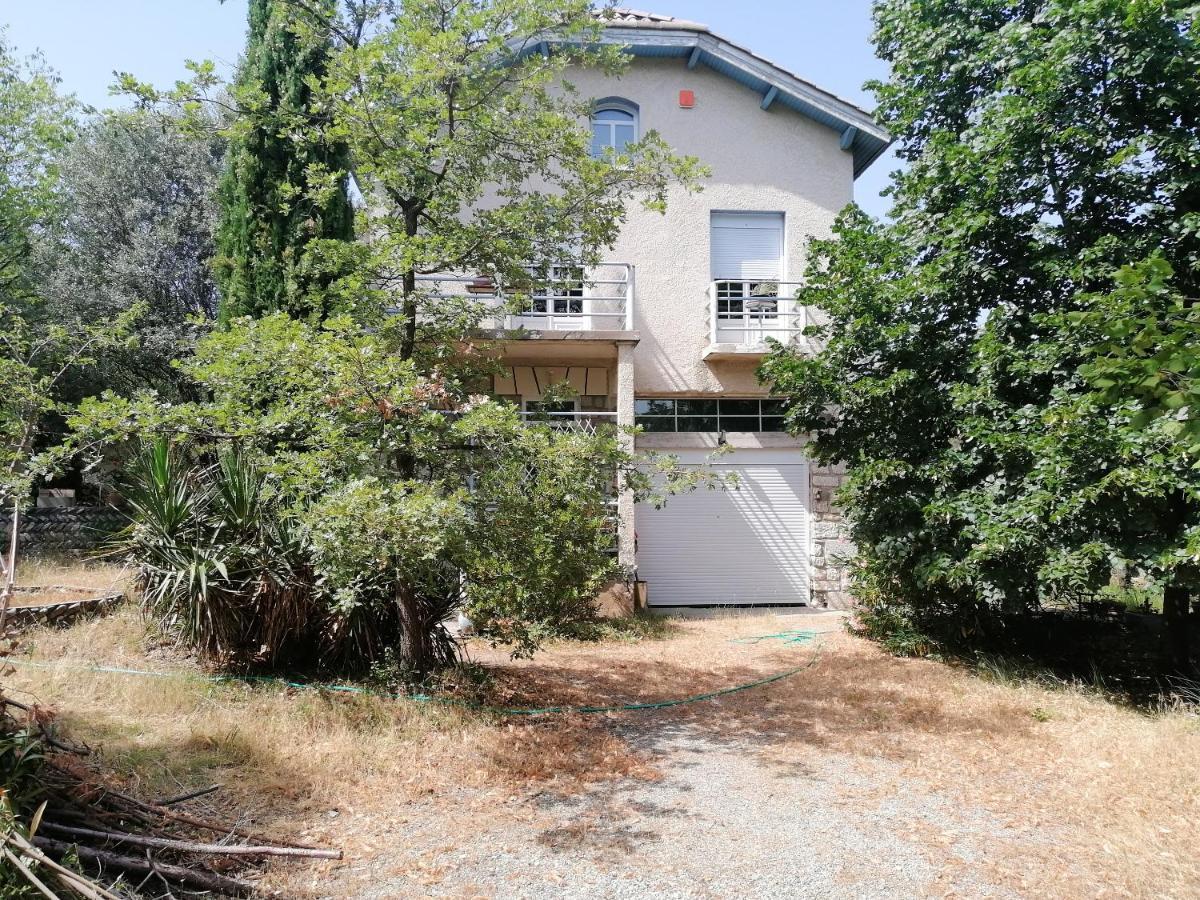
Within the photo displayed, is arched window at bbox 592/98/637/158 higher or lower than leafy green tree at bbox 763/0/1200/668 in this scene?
higher

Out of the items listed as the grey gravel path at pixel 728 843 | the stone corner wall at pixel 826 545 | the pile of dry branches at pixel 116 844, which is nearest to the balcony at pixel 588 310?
the stone corner wall at pixel 826 545

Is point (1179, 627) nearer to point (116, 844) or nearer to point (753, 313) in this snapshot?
point (753, 313)

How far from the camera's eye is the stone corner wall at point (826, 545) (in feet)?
42.8

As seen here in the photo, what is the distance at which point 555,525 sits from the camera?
18.7ft

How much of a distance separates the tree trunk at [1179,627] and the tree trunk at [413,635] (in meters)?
7.26

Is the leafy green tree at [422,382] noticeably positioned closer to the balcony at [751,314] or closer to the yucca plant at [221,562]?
A: the yucca plant at [221,562]

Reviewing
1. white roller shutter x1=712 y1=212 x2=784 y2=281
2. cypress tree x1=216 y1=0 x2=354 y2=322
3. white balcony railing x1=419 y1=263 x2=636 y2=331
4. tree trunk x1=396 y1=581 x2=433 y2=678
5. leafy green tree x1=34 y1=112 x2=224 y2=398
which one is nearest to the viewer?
tree trunk x1=396 y1=581 x2=433 y2=678

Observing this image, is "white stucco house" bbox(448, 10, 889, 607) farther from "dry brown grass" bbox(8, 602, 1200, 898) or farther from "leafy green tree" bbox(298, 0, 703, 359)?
"leafy green tree" bbox(298, 0, 703, 359)

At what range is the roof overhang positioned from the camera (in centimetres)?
1284

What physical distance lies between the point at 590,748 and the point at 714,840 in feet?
5.83

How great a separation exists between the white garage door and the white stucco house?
0.02 metres

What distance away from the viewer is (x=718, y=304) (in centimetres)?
1278

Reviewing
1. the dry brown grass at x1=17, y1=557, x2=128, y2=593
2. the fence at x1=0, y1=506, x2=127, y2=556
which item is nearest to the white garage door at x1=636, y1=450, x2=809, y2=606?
the dry brown grass at x1=17, y1=557, x2=128, y2=593

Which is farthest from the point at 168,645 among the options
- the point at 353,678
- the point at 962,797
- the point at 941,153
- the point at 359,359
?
the point at 941,153
